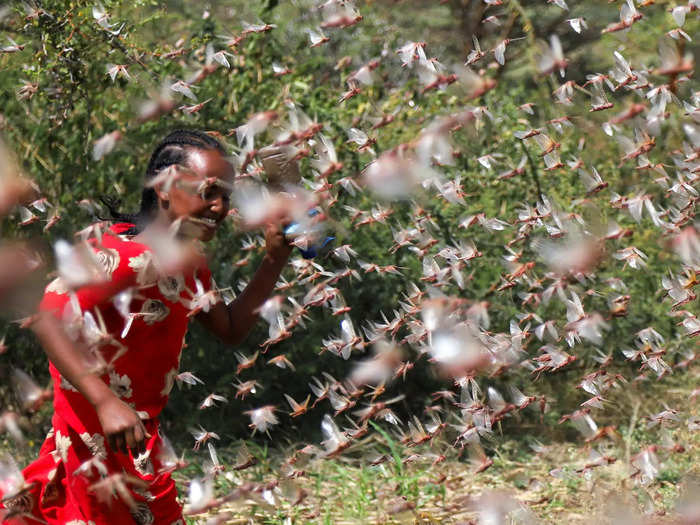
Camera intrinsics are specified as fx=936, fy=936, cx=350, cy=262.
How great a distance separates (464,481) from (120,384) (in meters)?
2.09

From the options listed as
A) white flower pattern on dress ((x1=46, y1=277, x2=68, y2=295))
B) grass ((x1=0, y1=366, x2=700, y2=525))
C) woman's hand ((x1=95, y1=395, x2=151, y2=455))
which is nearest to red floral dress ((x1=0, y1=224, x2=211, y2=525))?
white flower pattern on dress ((x1=46, y1=277, x2=68, y2=295))

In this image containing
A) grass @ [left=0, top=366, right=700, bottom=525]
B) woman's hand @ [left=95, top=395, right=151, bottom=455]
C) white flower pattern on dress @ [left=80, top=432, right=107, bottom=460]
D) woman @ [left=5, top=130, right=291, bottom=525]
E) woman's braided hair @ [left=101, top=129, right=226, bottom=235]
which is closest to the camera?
woman's hand @ [left=95, top=395, right=151, bottom=455]

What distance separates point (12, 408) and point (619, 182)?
12.0 feet

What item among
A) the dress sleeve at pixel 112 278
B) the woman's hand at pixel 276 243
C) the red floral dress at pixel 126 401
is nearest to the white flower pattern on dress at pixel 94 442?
the red floral dress at pixel 126 401

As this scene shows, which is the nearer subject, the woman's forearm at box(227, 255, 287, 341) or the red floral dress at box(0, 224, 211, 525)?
the red floral dress at box(0, 224, 211, 525)

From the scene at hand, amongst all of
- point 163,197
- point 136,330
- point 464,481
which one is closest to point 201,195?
point 163,197

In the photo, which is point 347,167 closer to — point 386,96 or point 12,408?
point 386,96

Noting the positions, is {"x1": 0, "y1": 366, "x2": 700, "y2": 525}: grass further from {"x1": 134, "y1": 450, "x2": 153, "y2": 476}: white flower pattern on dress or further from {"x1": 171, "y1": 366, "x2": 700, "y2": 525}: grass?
{"x1": 134, "y1": 450, "x2": 153, "y2": 476}: white flower pattern on dress

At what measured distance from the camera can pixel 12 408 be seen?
4812mm

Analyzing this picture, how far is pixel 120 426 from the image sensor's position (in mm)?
1953

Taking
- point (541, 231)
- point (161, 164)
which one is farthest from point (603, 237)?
point (541, 231)

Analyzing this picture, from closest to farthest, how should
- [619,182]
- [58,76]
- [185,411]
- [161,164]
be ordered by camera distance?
[161,164]
[58,76]
[185,411]
[619,182]

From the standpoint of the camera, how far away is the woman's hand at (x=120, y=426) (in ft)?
6.42

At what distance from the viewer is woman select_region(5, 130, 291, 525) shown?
213 cm
